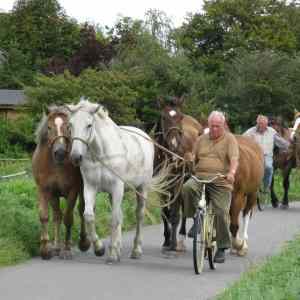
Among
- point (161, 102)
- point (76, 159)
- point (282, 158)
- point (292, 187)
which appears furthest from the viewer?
point (292, 187)

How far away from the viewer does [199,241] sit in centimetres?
1212

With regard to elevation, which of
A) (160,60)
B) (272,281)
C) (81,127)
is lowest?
(272,281)

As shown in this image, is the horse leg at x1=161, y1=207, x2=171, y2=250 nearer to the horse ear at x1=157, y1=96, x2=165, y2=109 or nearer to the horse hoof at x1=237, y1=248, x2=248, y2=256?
the horse hoof at x1=237, y1=248, x2=248, y2=256

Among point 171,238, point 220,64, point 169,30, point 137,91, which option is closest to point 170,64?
point 137,91

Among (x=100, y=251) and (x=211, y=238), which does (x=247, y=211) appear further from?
(x=100, y=251)

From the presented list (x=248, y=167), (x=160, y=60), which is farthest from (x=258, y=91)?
(x=248, y=167)

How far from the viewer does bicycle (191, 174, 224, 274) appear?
39.0 feet

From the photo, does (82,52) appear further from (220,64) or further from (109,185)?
(109,185)

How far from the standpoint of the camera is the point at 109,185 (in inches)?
514

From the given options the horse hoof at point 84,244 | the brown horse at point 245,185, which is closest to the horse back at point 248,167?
the brown horse at point 245,185

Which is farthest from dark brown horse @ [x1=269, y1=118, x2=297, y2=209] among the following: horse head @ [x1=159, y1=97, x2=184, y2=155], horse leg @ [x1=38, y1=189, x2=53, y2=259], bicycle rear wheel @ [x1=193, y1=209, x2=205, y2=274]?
bicycle rear wheel @ [x1=193, y1=209, x2=205, y2=274]

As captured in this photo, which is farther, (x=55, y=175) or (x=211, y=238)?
(x=55, y=175)

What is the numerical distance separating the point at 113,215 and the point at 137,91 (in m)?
34.8

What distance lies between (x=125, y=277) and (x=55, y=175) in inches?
91.2
